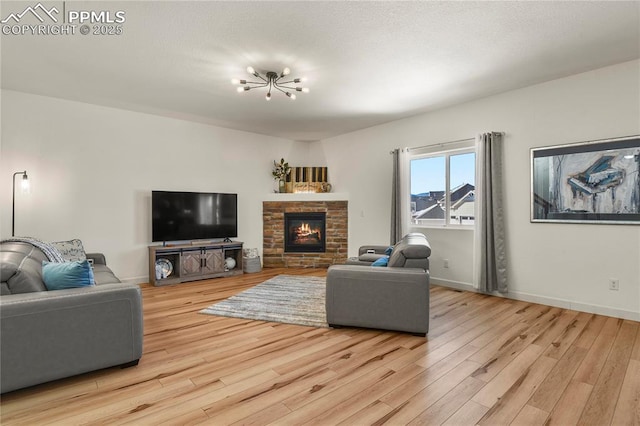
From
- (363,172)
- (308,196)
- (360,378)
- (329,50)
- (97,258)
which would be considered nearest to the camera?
(360,378)

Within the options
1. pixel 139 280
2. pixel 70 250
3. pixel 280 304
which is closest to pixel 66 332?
pixel 280 304

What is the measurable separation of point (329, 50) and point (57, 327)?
124 inches

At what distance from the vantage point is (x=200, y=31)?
8.99 feet

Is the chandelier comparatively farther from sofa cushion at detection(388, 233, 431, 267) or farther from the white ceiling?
sofa cushion at detection(388, 233, 431, 267)

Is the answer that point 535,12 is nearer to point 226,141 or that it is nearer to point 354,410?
point 354,410

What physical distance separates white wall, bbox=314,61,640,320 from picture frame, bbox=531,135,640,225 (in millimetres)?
91

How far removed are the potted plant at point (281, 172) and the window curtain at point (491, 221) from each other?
3.73m

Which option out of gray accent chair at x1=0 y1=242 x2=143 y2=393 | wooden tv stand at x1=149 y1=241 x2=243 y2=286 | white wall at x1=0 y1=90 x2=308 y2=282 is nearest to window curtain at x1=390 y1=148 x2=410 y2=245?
wooden tv stand at x1=149 y1=241 x2=243 y2=286

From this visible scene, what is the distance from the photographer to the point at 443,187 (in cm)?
503

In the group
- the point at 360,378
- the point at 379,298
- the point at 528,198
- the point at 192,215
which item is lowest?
the point at 360,378

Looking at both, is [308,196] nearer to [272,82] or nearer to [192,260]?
[192,260]

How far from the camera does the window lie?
15.5 feet

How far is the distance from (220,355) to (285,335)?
25.0 inches

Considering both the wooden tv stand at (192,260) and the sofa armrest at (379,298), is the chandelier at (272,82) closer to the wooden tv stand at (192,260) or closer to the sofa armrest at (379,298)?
the sofa armrest at (379,298)
